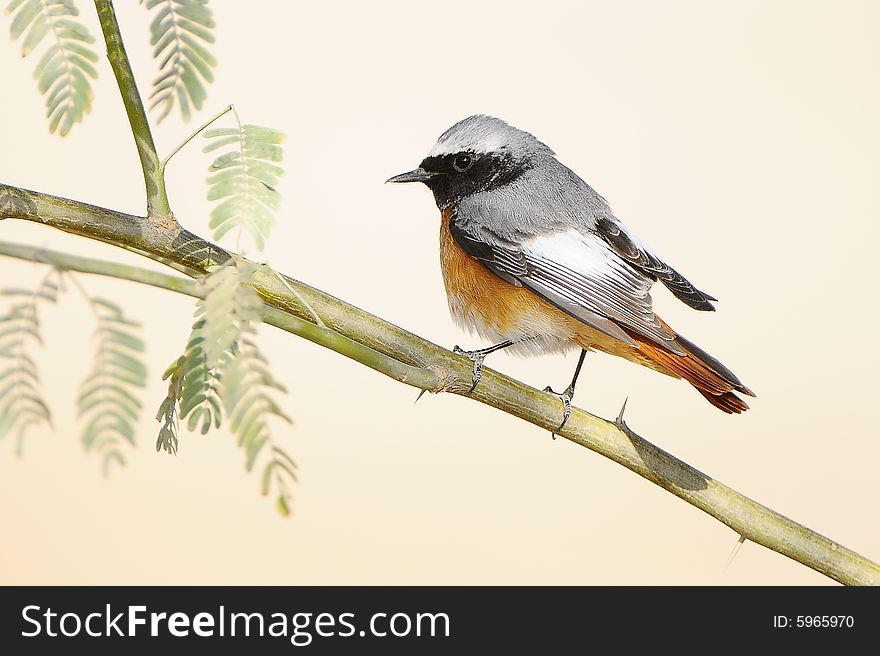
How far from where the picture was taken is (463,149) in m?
1.92

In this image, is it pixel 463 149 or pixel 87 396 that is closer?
A: pixel 87 396

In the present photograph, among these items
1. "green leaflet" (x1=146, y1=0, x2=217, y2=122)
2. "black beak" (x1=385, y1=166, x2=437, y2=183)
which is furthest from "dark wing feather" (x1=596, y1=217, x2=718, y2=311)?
"green leaflet" (x1=146, y1=0, x2=217, y2=122)

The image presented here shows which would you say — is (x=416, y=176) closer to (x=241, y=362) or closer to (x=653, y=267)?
(x=653, y=267)

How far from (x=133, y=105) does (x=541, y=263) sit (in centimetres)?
99

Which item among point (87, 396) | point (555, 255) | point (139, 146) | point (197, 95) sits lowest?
point (87, 396)

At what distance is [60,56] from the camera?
879 mm

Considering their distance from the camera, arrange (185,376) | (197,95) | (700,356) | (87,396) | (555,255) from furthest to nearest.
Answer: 1. (555,255)
2. (700,356)
3. (197,95)
4. (185,376)
5. (87,396)

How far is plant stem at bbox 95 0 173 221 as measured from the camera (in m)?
0.85

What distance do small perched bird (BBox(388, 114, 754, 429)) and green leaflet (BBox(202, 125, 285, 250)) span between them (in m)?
0.80

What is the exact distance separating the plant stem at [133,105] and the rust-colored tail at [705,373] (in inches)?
36.3

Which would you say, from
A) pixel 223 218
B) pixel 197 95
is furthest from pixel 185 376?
pixel 197 95

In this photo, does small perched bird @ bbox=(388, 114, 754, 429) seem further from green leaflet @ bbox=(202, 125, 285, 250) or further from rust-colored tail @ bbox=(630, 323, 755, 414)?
green leaflet @ bbox=(202, 125, 285, 250)

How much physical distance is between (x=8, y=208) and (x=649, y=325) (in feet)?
3.46

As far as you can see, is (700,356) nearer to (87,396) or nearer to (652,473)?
(652,473)
